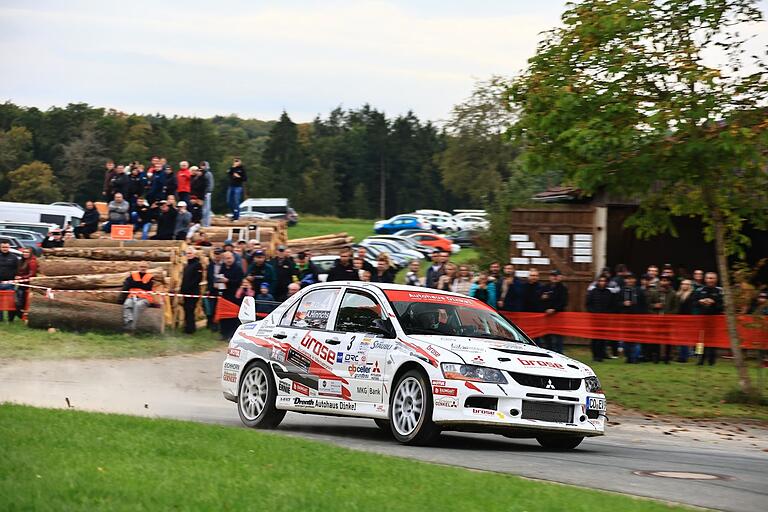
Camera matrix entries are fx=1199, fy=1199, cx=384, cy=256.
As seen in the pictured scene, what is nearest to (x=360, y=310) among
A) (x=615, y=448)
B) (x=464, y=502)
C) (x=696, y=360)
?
(x=615, y=448)

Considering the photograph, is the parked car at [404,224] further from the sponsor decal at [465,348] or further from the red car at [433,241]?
the sponsor decal at [465,348]

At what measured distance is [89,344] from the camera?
23.1 metres

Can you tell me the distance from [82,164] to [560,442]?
362 feet

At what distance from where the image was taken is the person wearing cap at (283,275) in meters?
23.6

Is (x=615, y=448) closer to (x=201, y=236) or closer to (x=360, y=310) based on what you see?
(x=360, y=310)

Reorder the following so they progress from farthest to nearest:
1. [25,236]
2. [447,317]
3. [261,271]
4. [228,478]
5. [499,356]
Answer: [25,236], [261,271], [447,317], [499,356], [228,478]

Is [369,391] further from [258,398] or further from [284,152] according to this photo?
[284,152]

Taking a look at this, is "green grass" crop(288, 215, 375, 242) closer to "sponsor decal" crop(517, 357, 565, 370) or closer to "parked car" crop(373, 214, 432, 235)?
"parked car" crop(373, 214, 432, 235)

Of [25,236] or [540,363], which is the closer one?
[540,363]

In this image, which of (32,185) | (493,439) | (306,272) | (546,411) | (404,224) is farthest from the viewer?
(32,185)

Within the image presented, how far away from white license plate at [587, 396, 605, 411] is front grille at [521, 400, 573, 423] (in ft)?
0.82

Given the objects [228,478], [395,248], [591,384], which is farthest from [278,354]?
[395,248]

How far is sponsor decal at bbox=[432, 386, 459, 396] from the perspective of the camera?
11.4 metres

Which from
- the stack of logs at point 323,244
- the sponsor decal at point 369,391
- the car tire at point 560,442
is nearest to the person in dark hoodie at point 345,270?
the sponsor decal at point 369,391
